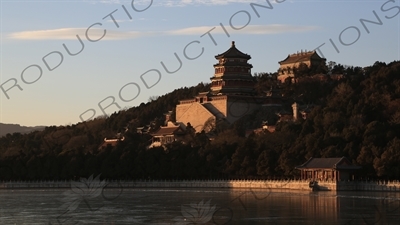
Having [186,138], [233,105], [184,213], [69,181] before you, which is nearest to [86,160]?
[69,181]

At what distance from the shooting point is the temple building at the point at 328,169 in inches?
2382

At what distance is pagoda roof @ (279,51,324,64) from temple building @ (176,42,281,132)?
11.2 m

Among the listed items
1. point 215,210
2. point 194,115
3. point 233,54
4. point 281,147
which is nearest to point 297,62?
point 233,54

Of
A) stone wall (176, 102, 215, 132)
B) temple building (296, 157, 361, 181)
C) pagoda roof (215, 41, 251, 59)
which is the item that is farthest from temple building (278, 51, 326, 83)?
temple building (296, 157, 361, 181)

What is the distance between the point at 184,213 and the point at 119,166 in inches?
1463

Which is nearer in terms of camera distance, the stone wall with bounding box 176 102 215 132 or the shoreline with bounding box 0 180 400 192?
the shoreline with bounding box 0 180 400 192

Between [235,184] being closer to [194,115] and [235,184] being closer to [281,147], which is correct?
[281,147]

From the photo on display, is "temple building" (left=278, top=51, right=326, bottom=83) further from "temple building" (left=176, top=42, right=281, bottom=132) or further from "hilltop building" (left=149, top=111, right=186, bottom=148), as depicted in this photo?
"hilltop building" (left=149, top=111, right=186, bottom=148)

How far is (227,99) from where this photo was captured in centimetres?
8700

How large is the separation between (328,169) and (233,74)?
31851mm

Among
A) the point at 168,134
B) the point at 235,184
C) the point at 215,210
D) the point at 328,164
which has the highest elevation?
the point at 168,134

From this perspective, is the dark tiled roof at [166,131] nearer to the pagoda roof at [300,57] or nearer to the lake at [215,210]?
the pagoda roof at [300,57]

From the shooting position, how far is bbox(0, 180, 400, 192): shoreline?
58.9m

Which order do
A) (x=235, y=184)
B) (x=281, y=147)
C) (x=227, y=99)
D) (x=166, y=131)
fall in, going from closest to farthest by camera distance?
(x=235, y=184) → (x=281, y=147) → (x=227, y=99) → (x=166, y=131)
